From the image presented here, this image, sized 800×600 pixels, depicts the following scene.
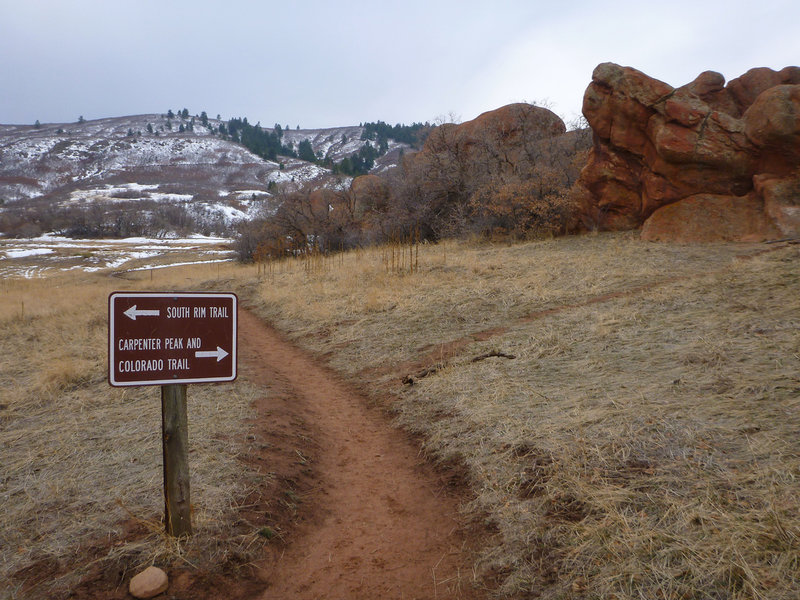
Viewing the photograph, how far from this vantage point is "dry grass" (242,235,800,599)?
2840mm

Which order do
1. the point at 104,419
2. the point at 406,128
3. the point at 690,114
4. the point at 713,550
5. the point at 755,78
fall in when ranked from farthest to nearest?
A: 1. the point at 406,128
2. the point at 755,78
3. the point at 690,114
4. the point at 104,419
5. the point at 713,550

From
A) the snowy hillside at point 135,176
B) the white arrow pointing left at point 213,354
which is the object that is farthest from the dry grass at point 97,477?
the snowy hillside at point 135,176

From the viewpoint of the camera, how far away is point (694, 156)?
1539 centimetres

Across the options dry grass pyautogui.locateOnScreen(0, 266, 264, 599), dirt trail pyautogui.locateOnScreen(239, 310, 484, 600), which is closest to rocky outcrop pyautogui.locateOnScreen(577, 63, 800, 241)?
dirt trail pyautogui.locateOnScreen(239, 310, 484, 600)

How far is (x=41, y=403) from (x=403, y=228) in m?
18.7

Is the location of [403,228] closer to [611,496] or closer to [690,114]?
[690,114]

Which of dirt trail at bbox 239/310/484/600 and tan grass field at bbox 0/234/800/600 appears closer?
tan grass field at bbox 0/234/800/600

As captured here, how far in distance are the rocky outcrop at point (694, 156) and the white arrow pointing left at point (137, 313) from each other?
580 inches

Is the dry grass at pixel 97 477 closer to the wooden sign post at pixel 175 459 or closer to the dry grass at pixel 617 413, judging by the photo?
the wooden sign post at pixel 175 459

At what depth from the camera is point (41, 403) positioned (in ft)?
22.3

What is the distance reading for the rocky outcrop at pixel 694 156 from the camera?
14047 mm

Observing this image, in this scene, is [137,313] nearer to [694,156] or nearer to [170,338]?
[170,338]

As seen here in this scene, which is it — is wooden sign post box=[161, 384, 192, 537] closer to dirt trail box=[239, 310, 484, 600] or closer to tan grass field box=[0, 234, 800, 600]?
tan grass field box=[0, 234, 800, 600]

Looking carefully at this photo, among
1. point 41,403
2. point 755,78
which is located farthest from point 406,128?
point 41,403
